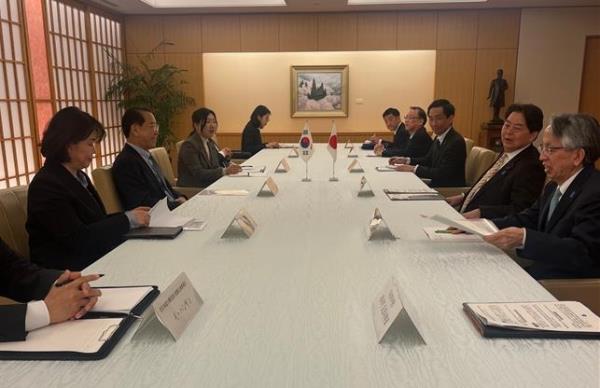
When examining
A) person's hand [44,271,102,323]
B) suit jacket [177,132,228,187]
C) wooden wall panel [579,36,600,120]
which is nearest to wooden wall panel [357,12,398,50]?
wooden wall panel [579,36,600,120]

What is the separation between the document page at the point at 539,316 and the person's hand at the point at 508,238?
0.44 m

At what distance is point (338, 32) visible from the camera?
745 cm

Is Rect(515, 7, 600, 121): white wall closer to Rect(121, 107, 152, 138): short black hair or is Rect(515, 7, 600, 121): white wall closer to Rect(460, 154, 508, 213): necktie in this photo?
Rect(460, 154, 508, 213): necktie

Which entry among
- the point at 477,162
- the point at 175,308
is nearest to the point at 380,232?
the point at 175,308

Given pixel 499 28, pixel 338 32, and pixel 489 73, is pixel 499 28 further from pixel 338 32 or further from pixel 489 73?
pixel 338 32

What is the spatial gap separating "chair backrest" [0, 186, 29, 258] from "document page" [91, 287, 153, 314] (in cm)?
88

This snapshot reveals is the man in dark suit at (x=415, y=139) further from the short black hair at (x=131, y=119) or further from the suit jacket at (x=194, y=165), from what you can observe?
the short black hair at (x=131, y=119)

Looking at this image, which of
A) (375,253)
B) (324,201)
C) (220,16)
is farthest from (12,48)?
(375,253)

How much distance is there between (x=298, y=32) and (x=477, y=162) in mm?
4554

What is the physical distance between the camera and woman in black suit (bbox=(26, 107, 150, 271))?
1.82m

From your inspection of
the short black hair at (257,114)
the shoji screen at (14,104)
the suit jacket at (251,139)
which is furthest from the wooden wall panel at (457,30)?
the shoji screen at (14,104)

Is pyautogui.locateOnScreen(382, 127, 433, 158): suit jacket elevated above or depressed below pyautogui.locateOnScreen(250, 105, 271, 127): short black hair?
below

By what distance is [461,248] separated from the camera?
64.4 inches

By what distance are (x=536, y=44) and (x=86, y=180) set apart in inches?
283
